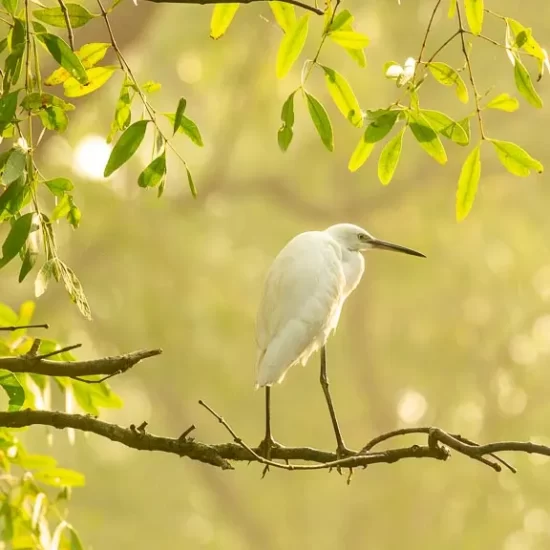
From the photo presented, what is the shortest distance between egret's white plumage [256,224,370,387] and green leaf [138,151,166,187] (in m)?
0.35

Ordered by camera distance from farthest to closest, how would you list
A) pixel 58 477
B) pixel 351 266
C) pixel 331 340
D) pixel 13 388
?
pixel 331 340 → pixel 351 266 → pixel 58 477 → pixel 13 388

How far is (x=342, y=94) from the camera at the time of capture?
0.67m

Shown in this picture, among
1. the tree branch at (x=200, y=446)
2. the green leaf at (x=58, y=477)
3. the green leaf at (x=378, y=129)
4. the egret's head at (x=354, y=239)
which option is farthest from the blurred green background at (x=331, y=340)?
the green leaf at (x=378, y=129)

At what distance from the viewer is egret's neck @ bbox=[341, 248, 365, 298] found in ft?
4.35

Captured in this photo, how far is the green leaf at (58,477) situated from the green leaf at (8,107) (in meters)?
0.48

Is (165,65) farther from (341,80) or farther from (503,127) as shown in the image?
(341,80)

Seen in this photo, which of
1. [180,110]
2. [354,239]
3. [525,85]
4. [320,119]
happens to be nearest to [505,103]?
[525,85]

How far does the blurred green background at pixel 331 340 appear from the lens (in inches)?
132

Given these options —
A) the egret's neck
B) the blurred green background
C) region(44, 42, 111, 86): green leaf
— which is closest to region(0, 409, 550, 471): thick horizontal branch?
region(44, 42, 111, 86): green leaf

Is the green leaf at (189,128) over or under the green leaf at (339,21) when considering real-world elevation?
under

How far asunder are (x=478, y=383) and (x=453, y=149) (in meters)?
0.87

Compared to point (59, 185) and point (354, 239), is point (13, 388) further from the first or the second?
point (354, 239)

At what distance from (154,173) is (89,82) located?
99mm

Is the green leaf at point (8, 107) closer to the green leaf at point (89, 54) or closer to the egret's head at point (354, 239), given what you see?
the green leaf at point (89, 54)
